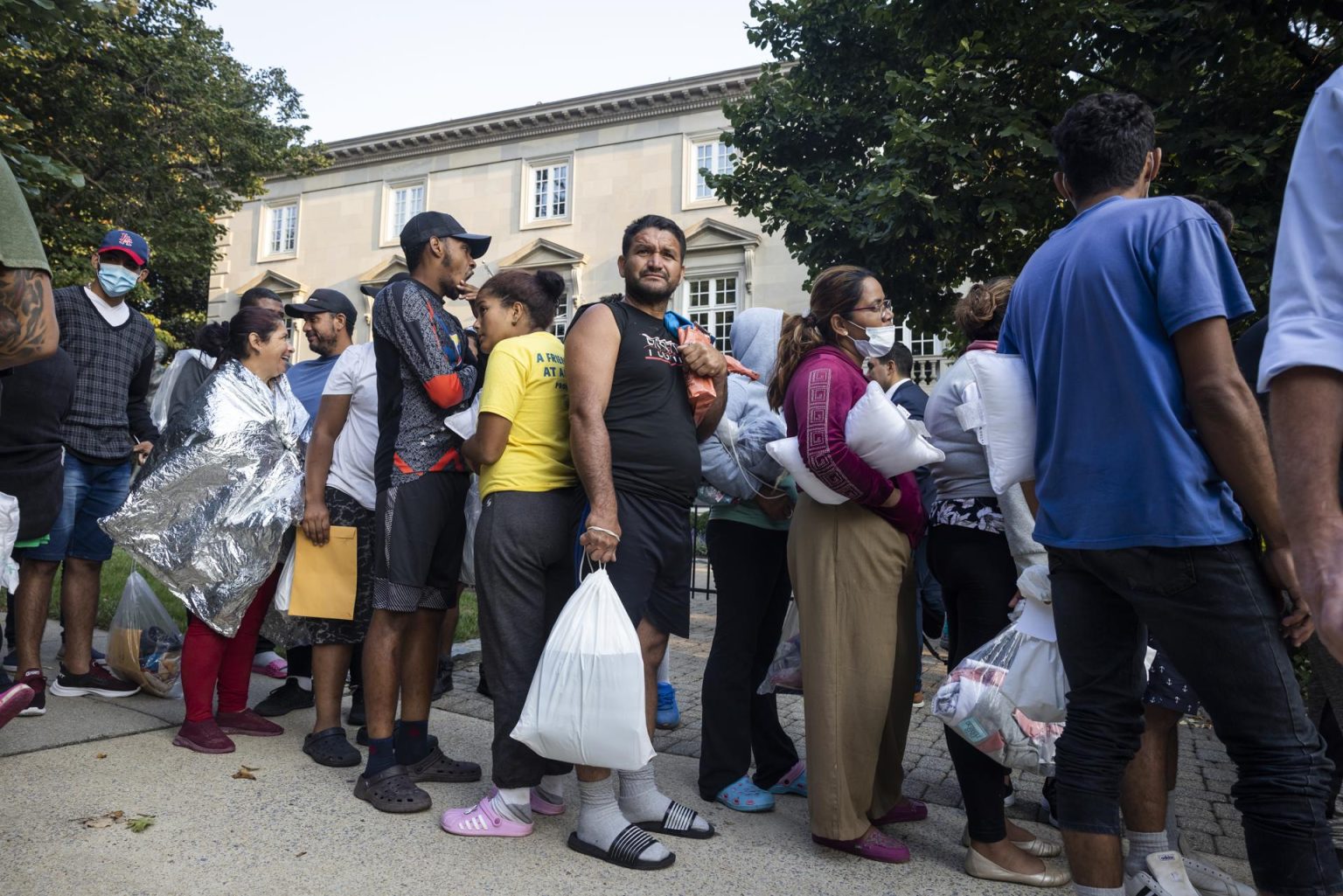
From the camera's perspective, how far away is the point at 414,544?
3.65m

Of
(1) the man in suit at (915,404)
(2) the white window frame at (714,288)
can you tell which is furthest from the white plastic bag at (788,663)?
(2) the white window frame at (714,288)

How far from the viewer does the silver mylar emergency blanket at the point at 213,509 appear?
4.17m

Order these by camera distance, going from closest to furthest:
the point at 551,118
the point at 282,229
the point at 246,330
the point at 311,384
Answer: the point at 246,330 → the point at 311,384 → the point at 551,118 → the point at 282,229

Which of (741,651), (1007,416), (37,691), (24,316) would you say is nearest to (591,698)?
(741,651)

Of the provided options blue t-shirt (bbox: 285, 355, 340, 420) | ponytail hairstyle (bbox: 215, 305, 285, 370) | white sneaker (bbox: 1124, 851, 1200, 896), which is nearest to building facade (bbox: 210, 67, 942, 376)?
blue t-shirt (bbox: 285, 355, 340, 420)

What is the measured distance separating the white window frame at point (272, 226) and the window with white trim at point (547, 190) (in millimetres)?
9243

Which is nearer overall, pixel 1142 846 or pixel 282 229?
pixel 1142 846

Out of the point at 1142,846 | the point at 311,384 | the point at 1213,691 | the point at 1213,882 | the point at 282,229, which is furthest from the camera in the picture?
the point at 282,229

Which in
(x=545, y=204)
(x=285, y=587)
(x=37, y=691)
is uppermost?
(x=545, y=204)

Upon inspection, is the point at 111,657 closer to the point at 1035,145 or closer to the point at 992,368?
the point at 992,368

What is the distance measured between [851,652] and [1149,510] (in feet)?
4.11

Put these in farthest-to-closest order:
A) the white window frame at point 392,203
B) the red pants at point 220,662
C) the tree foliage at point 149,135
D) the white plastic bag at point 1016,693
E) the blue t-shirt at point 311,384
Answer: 1. the white window frame at point 392,203
2. the tree foliage at point 149,135
3. the blue t-shirt at point 311,384
4. the red pants at point 220,662
5. the white plastic bag at point 1016,693

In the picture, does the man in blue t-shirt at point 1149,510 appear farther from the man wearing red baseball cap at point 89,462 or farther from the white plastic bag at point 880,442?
the man wearing red baseball cap at point 89,462

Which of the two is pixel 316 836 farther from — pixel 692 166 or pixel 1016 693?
pixel 692 166
